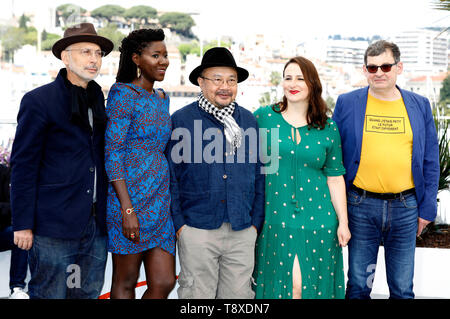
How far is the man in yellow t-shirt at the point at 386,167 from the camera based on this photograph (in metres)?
2.32

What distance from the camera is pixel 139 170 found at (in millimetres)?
1900

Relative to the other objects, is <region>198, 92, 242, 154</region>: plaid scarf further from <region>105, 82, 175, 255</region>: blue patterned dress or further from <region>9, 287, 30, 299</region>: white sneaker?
<region>9, 287, 30, 299</region>: white sneaker

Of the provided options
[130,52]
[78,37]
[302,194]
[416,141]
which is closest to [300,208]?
[302,194]

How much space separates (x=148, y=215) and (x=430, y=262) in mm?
2817

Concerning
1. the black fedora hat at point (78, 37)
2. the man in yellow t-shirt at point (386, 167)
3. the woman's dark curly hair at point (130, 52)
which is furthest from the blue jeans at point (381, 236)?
the black fedora hat at point (78, 37)

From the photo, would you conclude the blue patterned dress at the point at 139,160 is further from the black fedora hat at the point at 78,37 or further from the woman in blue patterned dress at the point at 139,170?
the black fedora hat at the point at 78,37

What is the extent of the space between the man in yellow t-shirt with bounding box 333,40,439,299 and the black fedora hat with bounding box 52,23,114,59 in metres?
1.32

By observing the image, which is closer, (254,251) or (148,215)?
(148,215)

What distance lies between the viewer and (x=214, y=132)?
210 cm

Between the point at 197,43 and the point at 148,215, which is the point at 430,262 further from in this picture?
the point at 197,43

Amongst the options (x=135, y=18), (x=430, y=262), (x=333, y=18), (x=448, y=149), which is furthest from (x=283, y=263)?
(x=333, y=18)

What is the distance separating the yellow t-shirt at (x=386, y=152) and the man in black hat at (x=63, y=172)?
1.36 meters

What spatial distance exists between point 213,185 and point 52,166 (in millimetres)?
715

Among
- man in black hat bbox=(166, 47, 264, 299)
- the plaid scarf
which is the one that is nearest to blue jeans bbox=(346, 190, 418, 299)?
man in black hat bbox=(166, 47, 264, 299)
